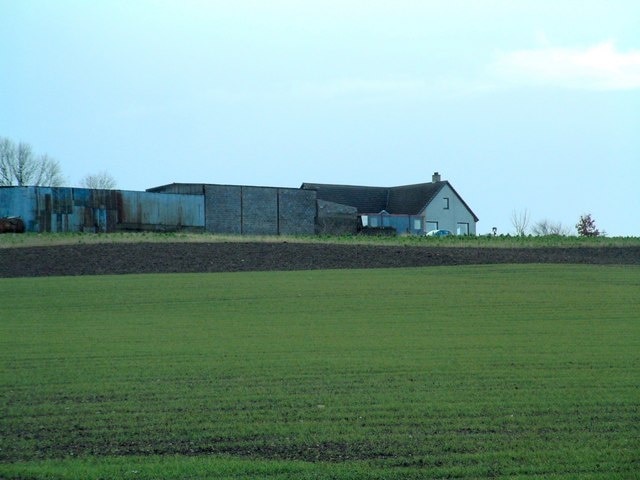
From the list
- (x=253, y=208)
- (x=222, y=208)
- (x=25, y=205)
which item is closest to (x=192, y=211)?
(x=222, y=208)

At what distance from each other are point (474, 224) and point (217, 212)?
32.6 meters

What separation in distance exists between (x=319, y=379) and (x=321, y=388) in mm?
688

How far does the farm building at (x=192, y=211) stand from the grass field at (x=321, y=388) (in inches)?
1104

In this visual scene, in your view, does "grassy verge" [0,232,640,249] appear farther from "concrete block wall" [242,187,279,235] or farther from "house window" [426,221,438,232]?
"house window" [426,221,438,232]

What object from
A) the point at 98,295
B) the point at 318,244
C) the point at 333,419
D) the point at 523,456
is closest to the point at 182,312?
the point at 98,295

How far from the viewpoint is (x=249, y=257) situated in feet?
120

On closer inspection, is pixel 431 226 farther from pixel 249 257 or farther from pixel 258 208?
pixel 249 257

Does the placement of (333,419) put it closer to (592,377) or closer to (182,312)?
(592,377)

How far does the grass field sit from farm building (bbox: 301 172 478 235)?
54172mm

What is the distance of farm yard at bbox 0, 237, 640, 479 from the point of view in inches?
349

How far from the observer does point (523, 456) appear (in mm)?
8852

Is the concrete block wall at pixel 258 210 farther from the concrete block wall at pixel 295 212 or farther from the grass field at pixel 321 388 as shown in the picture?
the grass field at pixel 321 388

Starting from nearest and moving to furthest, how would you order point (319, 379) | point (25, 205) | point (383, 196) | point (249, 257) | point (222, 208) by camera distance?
point (319, 379) < point (249, 257) < point (25, 205) < point (222, 208) < point (383, 196)

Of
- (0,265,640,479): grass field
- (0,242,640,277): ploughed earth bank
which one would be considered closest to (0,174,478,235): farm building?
(0,242,640,277): ploughed earth bank
